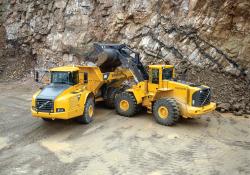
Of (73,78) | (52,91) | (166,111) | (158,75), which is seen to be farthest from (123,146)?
(73,78)

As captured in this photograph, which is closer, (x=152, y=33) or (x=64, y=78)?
(x=64, y=78)

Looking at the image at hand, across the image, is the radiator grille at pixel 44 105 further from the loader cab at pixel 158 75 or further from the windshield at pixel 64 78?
the loader cab at pixel 158 75

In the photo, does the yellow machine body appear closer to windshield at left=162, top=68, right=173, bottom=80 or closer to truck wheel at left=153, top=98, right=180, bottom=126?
windshield at left=162, top=68, right=173, bottom=80

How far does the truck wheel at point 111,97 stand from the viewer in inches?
539

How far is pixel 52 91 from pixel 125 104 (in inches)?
118

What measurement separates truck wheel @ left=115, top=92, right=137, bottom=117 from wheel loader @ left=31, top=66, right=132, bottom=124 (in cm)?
75

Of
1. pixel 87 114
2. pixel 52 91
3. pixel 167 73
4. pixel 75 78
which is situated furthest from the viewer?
pixel 167 73

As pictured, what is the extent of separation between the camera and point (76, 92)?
38.5 feet

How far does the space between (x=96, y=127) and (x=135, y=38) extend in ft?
24.5

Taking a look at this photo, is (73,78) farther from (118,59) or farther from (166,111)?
(166,111)

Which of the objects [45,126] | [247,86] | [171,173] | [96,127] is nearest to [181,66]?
[247,86]

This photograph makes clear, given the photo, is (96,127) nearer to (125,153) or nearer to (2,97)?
(125,153)

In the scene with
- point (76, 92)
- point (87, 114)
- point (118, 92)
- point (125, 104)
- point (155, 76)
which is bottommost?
point (87, 114)

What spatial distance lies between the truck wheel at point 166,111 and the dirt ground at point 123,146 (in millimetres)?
296
